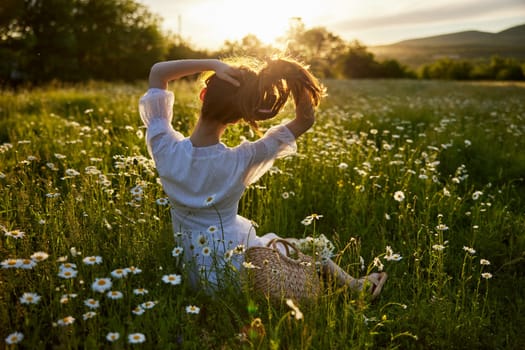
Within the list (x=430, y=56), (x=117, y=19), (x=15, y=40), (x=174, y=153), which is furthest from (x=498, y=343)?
(x=430, y=56)

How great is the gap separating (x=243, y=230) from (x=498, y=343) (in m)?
1.68

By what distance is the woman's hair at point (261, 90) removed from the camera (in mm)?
2633

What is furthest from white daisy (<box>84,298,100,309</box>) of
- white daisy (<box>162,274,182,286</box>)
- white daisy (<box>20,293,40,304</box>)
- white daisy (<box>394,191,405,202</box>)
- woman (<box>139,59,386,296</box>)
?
white daisy (<box>394,191,405,202</box>)

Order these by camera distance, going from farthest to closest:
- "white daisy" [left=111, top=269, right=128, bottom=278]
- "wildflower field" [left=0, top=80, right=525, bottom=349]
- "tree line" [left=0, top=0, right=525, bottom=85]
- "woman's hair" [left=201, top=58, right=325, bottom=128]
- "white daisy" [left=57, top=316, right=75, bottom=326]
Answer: "tree line" [left=0, top=0, right=525, bottom=85] → "woman's hair" [left=201, top=58, right=325, bottom=128] → "wildflower field" [left=0, top=80, right=525, bottom=349] → "white daisy" [left=111, top=269, right=128, bottom=278] → "white daisy" [left=57, top=316, right=75, bottom=326]

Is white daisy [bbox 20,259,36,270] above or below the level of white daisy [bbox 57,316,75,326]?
above

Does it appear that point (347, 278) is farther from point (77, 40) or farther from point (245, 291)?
point (77, 40)

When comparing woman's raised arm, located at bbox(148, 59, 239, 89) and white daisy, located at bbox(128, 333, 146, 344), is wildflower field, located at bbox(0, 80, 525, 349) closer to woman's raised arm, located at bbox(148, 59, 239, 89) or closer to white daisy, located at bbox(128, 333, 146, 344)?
white daisy, located at bbox(128, 333, 146, 344)

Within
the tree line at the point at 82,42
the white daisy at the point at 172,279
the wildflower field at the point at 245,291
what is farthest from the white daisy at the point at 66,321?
the tree line at the point at 82,42

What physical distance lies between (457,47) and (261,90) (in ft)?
362

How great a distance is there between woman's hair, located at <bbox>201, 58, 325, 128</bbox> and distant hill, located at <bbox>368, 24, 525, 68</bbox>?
81092 mm

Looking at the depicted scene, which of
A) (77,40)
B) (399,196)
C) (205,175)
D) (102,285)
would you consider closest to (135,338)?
(102,285)

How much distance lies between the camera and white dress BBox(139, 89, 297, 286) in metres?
2.84

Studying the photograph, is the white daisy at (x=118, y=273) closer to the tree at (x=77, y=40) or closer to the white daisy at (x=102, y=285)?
the white daisy at (x=102, y=285)

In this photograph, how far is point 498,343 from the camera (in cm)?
290
